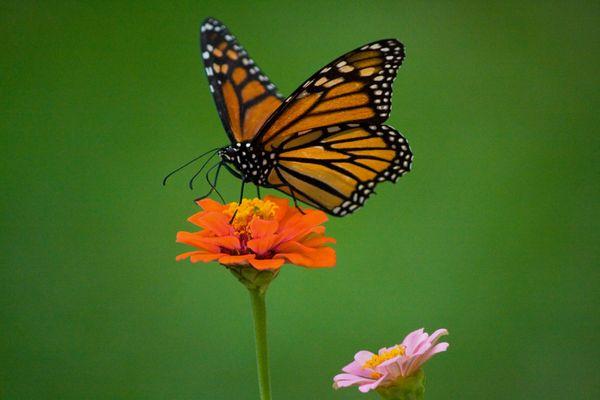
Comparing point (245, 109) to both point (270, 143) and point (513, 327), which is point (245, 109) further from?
point (513, 327)

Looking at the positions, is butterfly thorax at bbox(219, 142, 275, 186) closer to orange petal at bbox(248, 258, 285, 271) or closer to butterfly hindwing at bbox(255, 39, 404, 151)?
butterfly hindwing at bbox(255, 39, 404, 151)

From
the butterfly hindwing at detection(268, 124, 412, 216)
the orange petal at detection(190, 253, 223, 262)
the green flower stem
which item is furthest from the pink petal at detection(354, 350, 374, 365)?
the butterfly hindwing at detection(268, 124, 412, 216)

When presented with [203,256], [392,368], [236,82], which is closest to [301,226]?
[203,256]

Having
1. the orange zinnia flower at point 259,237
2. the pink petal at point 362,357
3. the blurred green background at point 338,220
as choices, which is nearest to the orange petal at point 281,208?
the orange zinnia flower at point 259,237

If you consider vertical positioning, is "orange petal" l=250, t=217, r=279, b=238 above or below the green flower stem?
above

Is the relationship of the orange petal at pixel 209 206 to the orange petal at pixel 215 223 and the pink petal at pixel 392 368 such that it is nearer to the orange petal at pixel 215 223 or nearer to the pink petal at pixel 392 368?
the orange petal at pixel 215 223

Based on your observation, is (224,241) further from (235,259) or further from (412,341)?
(412,341)
